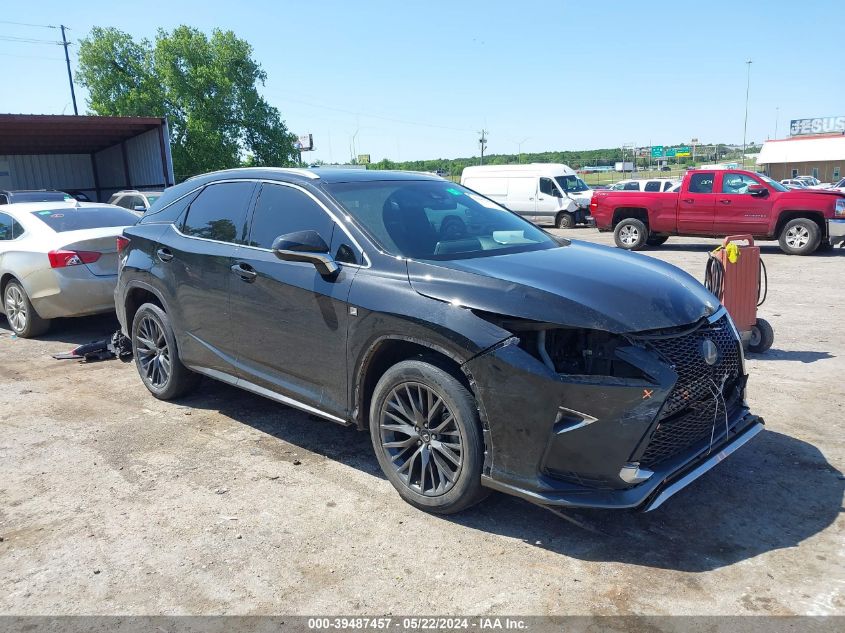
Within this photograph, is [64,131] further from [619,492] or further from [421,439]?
[619,492]

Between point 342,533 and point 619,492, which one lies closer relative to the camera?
point 619,492

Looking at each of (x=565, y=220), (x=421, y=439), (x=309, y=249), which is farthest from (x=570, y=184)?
(x=421, y=439)

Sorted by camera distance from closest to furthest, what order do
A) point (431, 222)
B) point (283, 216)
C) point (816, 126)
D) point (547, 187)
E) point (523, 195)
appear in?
point (431, 222), point (283, 216), point (547, 187), point (523, 195), point (816, 126)

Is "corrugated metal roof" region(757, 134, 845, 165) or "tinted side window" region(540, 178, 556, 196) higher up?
"corrugated metal roof" region(757, 134, 845, 165)

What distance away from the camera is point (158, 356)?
554cm

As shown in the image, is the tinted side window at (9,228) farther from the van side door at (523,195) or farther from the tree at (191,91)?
the tree at (191,91)

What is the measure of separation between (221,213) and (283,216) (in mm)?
736

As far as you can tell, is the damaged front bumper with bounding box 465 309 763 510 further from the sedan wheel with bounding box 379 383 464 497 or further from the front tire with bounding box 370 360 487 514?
the sedan wheel with bounding box 379 383 464 497

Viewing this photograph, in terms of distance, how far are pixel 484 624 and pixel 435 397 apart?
1.13 m

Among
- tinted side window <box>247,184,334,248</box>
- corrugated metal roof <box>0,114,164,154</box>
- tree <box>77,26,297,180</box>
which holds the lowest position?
tinted side window <box>247,184,334,248</box>

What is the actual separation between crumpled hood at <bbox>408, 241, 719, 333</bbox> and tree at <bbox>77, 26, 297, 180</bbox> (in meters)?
45.2

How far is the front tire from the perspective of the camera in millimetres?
3314

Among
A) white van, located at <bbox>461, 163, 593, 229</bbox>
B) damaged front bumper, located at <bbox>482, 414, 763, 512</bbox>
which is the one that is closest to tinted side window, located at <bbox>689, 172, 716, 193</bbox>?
white van, located at <bbox>461, 163, 593, 229</bbox>

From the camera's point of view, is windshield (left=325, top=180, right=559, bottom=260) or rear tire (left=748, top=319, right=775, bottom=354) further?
rear tire (left=748, top=319, right=775, bottom=354)
